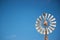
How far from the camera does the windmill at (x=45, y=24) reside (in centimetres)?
484

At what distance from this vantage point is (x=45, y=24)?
490 centimetres

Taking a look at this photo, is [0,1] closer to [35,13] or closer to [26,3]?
[26,3]

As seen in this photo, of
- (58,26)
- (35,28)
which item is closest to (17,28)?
(35,28)

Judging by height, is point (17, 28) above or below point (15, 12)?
below

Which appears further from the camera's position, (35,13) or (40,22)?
(35,13)

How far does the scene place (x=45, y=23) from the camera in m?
4.89

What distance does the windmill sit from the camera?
4840 mm

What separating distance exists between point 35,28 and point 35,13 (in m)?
0.50

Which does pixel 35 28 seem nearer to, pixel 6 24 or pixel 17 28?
pixel 17 28

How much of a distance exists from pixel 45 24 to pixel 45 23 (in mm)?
33

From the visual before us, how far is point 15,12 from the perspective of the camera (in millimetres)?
5184

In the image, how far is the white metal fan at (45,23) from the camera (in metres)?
4.84

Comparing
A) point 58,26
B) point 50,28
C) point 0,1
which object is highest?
point 0,1

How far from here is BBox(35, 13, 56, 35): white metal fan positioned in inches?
191
